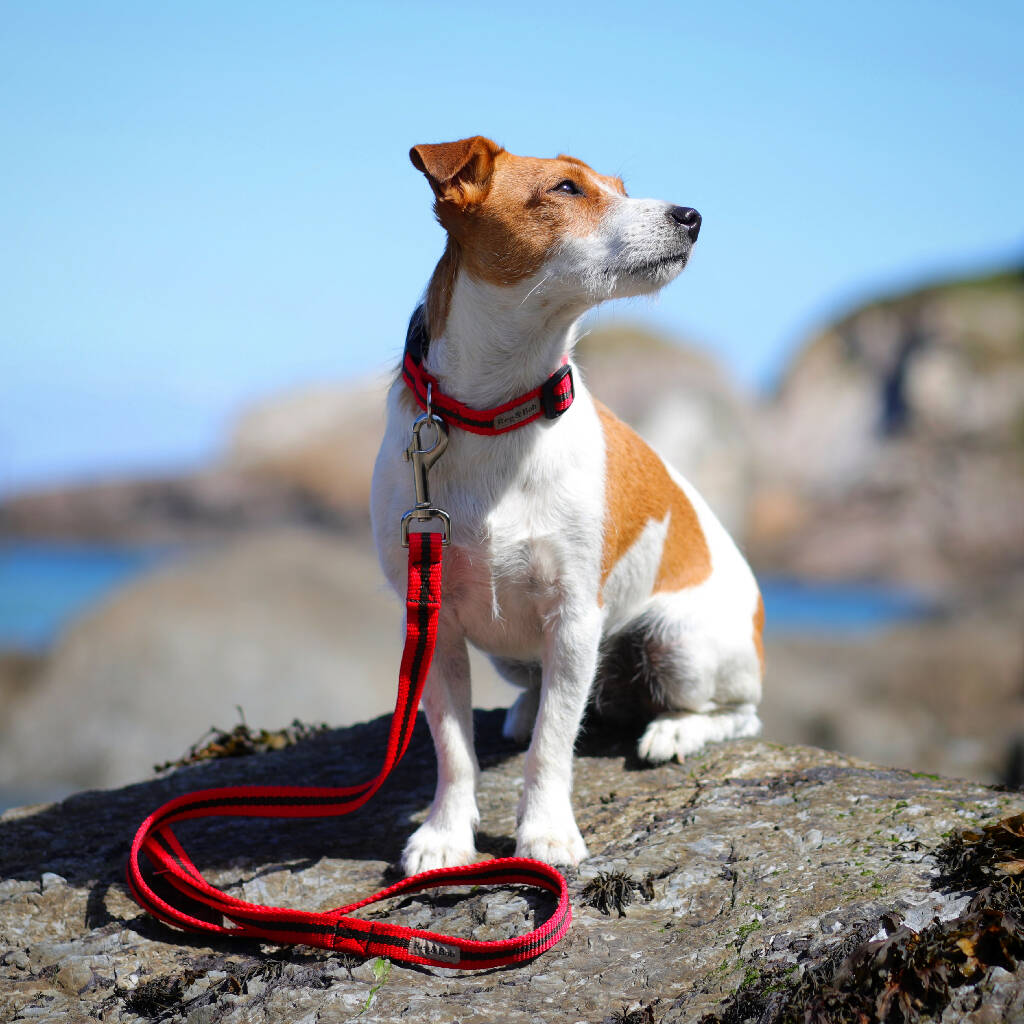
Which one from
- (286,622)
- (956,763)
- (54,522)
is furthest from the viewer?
(54,522)

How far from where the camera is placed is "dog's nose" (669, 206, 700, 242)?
3695 mm

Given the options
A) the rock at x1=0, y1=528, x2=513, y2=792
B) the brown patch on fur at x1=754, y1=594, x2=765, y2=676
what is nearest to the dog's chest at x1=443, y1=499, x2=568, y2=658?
the brown patch on fur at x1=754, y1=594, x2=765, y2=676

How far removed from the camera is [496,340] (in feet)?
12.2

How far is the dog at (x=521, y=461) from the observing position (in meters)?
3.67

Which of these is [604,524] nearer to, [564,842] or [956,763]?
[564,842]

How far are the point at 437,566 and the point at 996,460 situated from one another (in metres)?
51.4

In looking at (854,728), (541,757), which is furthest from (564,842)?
(854,728)

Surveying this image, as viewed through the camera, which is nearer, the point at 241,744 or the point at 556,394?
the point at 556,394

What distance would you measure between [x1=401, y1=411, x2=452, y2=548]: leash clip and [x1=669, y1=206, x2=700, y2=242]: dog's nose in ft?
3.60

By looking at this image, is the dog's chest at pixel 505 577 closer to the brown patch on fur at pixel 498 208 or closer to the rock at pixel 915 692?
the brown patch on fur at pixel 498 208

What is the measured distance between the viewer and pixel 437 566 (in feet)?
12.2

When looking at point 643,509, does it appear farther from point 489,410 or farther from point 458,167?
point 458,167

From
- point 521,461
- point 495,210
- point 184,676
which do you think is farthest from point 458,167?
point 184,676

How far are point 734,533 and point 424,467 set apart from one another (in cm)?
3824
